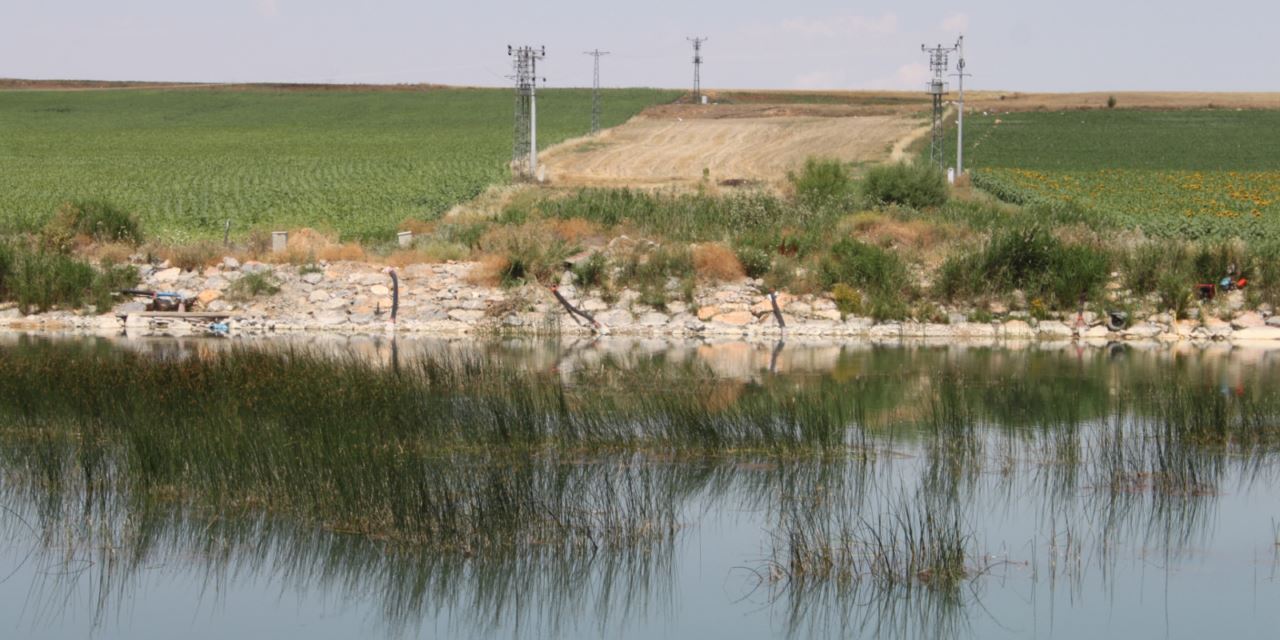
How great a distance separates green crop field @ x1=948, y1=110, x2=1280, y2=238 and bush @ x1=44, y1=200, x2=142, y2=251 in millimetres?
22843

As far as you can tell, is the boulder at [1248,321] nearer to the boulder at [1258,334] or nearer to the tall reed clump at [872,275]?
the boulder at [1258,334]

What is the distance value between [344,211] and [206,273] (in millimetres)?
11313

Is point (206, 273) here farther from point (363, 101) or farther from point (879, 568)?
point (363, 101)

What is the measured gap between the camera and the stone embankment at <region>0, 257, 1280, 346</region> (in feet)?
91.7

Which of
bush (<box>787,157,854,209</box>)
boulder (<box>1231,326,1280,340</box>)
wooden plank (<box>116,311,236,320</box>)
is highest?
bush (<box>787,157,854,209</box>)

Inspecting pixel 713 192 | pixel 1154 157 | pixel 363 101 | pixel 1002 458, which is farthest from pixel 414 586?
pixel 363 101

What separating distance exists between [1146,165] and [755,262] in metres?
37.6

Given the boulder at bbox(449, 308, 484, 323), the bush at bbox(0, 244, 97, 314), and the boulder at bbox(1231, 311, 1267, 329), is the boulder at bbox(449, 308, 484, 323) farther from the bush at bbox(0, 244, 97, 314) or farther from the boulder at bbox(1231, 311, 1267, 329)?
the boulder at bbox(1231, 311, 1267, 329)

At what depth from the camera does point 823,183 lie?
41.9m

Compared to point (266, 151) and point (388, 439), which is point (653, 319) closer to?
point (388, 439)

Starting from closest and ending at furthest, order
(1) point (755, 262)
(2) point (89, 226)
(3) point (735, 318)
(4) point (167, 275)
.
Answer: (3) point (735, 318) < (1) point (755, 262) < (4) point (167, 275) < (2) point (89, 226)

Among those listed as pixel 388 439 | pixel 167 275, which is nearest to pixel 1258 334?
pixel 388 439

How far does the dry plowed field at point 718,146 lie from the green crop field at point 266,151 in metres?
3.18

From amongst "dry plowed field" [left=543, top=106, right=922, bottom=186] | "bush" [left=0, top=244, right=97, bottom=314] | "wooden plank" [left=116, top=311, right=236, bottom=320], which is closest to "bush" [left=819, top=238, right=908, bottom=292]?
"wooden plank" [left=116, top=311, right=236, bottom=320]
